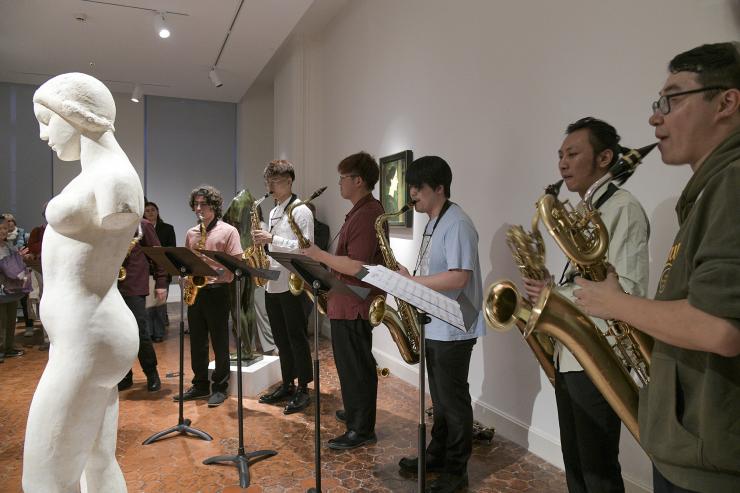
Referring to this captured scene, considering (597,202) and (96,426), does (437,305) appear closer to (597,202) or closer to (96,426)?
(597,202)

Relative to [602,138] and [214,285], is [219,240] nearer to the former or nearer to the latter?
[214,285]

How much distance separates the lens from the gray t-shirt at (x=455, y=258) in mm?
2373

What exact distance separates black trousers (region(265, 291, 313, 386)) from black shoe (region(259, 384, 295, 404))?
200 mm

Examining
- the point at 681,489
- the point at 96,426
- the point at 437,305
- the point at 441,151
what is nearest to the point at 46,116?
the point at 96,426

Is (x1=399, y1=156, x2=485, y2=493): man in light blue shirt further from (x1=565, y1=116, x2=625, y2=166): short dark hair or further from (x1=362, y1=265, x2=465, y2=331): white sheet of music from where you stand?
(x1=362, y1=265, x2=465, y2=331): white sheet of music

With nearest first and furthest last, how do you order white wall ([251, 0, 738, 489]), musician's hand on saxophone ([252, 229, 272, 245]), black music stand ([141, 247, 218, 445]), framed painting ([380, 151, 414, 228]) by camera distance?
white wall ([251, 0, 738, 489]) → black music stand ([141, 247, 218, 445]) → musician's hand on saxophone ([252, 229, 272, 245]) → framed painting ([380, 151, 414, 228])

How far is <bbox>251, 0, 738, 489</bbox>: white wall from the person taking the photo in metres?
2.37

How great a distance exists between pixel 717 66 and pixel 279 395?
3.70 meters

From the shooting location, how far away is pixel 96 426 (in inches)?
69.1

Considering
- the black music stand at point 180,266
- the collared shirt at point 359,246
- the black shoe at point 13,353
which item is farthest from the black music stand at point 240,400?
the black shoe at point 13,353

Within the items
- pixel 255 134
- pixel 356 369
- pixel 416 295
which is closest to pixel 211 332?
pixel 356 369

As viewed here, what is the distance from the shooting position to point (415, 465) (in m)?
2.83

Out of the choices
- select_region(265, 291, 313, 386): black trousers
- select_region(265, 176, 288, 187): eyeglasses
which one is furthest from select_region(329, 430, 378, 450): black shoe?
select_region(265, 176, 288, 187): eyeglasses

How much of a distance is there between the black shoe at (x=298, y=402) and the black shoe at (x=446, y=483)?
4.96ft
